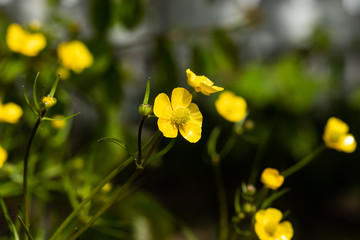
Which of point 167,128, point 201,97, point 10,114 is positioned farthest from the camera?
point 201,97

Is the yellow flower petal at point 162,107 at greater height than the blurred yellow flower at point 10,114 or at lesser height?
greater

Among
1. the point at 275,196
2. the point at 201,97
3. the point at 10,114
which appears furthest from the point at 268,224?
the point at 201,97

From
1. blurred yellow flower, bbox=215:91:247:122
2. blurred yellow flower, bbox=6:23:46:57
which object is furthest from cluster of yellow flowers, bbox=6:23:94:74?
blurred yellow flower, bbox=215:91:247:122

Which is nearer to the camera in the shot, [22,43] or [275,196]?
[275,196]

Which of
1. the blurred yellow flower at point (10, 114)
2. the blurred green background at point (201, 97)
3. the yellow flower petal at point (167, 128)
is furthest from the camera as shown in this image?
the blurred green background at point (201, 97)

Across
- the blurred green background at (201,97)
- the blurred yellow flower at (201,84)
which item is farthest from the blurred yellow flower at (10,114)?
the blurred yellow flower at (201,84)

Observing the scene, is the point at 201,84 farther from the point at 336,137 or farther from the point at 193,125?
the point at 336,137

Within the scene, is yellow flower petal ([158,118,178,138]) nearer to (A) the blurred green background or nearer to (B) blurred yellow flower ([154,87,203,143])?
(B) blurred yellow flower ([154,87,203,143])

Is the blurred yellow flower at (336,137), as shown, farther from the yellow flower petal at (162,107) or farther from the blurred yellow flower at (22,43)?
the blurred yellow flower at (22,43)

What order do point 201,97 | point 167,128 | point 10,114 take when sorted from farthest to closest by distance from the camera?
point 201,97 < point 10,114 < point 167,128
